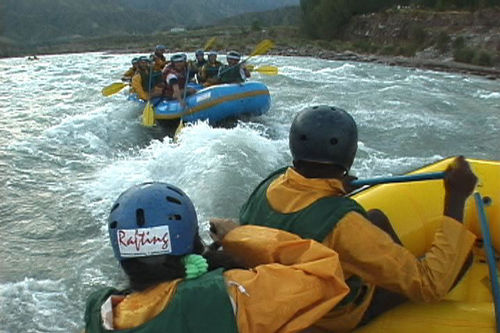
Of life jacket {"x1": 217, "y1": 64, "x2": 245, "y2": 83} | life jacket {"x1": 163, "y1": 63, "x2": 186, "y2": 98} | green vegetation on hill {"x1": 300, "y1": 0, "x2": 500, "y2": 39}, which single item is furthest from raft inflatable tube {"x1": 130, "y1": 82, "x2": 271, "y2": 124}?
green vegetation on hill {"x1": 300, "y1": 0, "x2": 500, "y2": 39}

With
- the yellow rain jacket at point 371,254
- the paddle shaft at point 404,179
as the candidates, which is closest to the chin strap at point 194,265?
the yellow rain jacket at point 371,254

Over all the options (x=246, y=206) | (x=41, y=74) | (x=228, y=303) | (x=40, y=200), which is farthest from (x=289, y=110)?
(x=41, y=74)

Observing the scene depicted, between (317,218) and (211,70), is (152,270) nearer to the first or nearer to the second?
(317,218)

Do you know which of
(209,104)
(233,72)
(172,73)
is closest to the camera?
(209,104)

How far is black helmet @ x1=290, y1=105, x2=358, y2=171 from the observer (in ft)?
7.13

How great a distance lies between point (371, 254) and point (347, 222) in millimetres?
142

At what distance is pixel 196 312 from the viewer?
160cm

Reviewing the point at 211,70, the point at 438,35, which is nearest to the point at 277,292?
the point at 211,70

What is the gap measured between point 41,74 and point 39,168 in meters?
15.6

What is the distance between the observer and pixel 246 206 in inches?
96.1

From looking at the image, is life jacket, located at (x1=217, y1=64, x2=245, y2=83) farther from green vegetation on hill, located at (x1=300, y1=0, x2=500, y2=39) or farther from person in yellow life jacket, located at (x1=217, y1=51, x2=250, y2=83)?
green vegetation on hill, located at (x1=300, y1=0, x2=500, y2=39)

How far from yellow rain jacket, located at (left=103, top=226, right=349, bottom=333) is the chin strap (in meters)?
0.04

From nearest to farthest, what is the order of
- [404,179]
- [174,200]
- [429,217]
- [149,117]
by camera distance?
[174,200] → [404,179] → [429,217] → [149,117]

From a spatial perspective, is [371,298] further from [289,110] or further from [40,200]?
[289,110]
